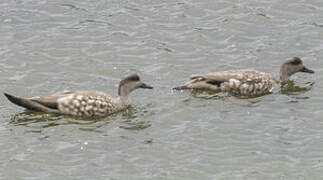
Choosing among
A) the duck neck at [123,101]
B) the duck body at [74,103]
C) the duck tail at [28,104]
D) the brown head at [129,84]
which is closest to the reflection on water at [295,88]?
the brown head at [129,84]

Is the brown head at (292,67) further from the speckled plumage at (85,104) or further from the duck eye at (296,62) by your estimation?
the speckled plumage at (85,104)

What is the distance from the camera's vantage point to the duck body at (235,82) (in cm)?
1898

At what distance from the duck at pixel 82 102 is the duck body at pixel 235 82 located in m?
1.07

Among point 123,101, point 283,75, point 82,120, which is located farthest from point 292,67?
point 82,120

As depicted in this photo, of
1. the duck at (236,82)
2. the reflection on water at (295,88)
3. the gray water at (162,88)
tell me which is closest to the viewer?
the gray water at (162,88)

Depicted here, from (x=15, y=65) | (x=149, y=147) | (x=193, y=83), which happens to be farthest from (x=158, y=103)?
(x=15, y=65)

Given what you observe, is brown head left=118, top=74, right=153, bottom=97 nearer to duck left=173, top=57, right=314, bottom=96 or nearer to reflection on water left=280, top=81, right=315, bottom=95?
duck left=173, top=57, right=314, bottom=96

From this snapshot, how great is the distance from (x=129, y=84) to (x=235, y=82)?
2.14m

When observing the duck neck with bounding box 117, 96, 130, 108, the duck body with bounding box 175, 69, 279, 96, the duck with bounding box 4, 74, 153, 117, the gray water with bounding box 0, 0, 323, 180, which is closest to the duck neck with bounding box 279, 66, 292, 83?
the gray water with bounding box 0, 0, 323, 180

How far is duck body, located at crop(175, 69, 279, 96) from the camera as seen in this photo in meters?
19.0

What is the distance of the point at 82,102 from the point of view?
59.1ft

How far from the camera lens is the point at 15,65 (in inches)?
A: 791

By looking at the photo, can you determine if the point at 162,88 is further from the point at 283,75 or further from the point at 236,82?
the point at 283,75

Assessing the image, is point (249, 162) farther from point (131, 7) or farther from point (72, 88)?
point (131, 7)
